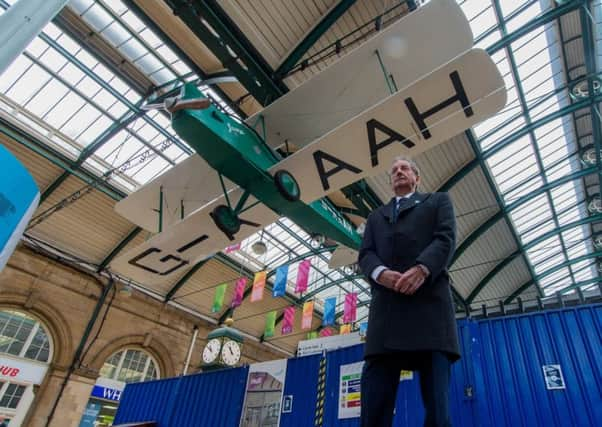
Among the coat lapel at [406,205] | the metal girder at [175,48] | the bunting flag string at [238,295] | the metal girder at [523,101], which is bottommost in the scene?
the coat lapel at [406,205]

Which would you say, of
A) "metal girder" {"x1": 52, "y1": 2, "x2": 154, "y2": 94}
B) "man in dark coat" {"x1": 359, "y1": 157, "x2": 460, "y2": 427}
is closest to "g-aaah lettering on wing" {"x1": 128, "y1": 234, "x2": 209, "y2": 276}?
"metal girder" {"x1": 52, "y1": 2, "x2": 154, "y2": 94}

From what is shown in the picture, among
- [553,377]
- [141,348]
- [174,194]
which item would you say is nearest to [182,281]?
[141,348]

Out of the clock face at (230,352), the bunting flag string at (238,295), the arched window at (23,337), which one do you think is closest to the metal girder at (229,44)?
the clock face at (230,352)

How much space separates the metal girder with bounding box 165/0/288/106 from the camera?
622cm

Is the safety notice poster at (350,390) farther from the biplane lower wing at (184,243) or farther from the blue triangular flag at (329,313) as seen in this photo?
the blue triangular flag at (329,313)

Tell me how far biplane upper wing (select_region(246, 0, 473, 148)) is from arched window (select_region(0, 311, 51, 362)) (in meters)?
10.5

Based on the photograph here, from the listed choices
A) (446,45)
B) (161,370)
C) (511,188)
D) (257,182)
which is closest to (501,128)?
(511,188)

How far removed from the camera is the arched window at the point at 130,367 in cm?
1303

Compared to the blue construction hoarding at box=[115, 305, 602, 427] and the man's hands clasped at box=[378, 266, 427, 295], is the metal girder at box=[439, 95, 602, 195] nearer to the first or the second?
→ the blue construction hoarding at box=[115, 305, 602, 427]

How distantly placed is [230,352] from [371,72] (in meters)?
5.89

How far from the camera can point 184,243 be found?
6426mm

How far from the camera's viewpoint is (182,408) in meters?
6.16

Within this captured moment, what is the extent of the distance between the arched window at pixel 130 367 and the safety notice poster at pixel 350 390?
1142 cm

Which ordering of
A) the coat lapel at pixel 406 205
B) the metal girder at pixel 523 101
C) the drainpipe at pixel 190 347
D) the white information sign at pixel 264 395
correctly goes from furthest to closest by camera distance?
the drainpipe at pixel 190 347
the metal girder at pixel 523 101
the white information sign at pixel 264 395
the coat lapel at pixel 406 205
